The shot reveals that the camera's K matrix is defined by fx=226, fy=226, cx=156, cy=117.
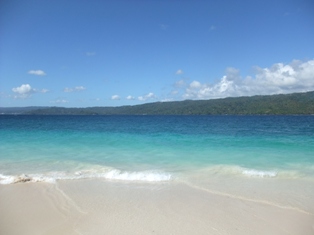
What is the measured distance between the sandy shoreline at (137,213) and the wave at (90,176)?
26.7 inches

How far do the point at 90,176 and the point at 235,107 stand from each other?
121349 millimetres

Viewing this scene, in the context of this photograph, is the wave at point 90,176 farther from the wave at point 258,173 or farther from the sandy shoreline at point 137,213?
the wave at point 258,173

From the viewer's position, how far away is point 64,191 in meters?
6.41

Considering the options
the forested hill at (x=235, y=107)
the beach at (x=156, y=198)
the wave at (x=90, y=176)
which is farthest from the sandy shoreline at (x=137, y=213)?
the forested hill at (x=235, y=107)

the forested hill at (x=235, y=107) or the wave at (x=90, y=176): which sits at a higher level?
the forested hill at (x=235, y=107)

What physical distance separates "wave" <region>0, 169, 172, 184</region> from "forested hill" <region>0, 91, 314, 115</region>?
10610 centimetres

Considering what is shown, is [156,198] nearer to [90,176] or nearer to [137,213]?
[137,213]

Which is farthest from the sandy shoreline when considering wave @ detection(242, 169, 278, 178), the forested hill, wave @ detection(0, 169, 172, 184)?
the forested hill

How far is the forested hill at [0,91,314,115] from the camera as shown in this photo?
103125 millimetres

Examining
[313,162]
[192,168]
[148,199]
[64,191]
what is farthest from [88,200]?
[313,162]

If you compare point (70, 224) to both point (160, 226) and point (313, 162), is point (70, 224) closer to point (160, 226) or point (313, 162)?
point (160, 226)

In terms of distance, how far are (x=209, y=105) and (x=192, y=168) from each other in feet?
412

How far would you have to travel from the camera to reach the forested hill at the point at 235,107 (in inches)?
4060

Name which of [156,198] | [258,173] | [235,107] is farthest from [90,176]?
[235,107]
